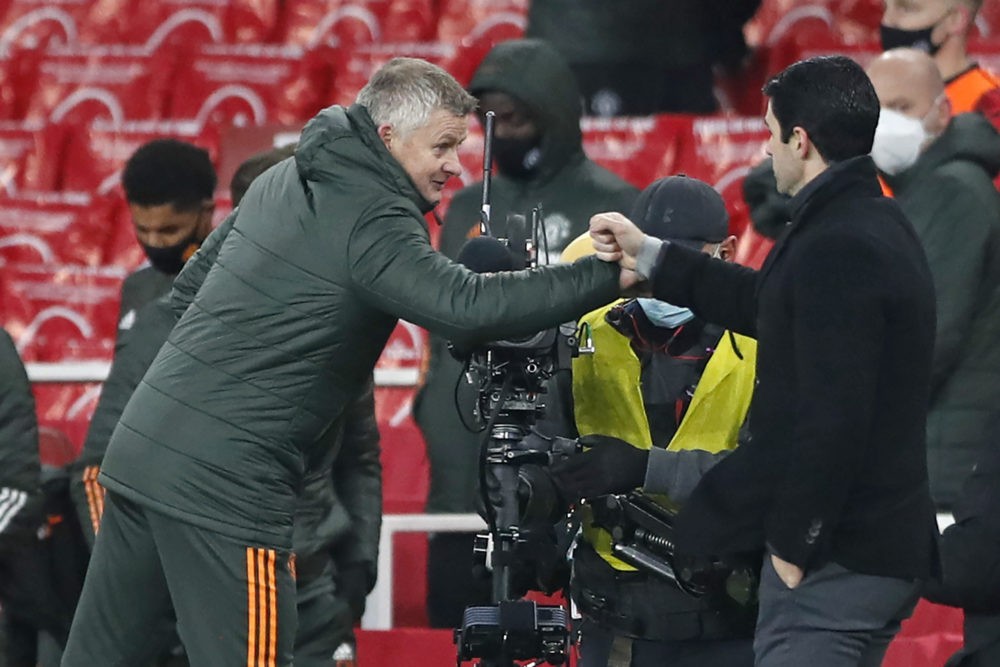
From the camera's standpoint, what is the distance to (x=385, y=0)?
9.25 metres

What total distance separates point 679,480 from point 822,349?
0.55 metres

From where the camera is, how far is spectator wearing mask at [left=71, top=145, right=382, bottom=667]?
4.82m

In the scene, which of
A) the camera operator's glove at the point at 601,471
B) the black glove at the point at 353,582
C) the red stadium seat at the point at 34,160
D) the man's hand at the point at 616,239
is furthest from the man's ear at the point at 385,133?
the red stadium seat at the point at 34,160

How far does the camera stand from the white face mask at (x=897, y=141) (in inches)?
219

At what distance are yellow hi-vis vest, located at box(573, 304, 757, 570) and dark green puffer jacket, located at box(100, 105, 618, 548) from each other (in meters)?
0.21

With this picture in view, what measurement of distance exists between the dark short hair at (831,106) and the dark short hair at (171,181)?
7.26 feet

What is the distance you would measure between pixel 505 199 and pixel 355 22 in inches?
138

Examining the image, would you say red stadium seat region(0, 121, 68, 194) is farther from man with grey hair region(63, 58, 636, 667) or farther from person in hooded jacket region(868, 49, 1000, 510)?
man with grey hair region(63, 58, 636, 667)

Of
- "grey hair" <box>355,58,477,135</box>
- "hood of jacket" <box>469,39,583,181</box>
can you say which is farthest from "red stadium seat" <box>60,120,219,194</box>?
"grey hair" <box>355,58,477,135</box>

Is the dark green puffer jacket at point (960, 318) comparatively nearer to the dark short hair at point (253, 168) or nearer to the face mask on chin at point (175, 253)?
the dark short hair at point (253, 168)

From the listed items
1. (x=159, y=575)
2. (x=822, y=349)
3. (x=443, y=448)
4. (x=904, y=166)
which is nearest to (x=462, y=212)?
(x=443, y=448)

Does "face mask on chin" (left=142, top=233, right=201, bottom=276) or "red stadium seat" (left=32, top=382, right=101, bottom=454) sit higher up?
"face mask on chin" (left=142, top=233, right=201, bottom=276)

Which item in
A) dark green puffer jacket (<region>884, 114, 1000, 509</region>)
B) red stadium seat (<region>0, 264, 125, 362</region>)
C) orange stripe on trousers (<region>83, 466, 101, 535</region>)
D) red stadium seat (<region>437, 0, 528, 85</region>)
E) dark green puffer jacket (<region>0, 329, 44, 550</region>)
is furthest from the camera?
red stadium seat (<region>437, 0, 528, 85</region>)

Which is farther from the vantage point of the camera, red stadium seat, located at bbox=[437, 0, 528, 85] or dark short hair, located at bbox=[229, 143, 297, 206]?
red stadium seat, located at bbox=[437, 0, 528, 85]
